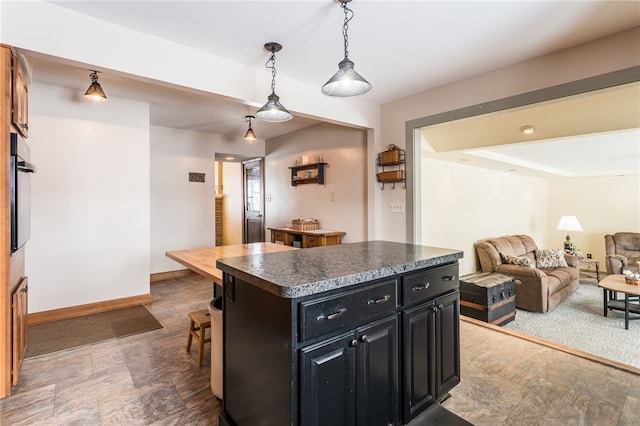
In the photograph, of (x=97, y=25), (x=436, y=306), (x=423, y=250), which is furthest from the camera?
(x=97, y=25)

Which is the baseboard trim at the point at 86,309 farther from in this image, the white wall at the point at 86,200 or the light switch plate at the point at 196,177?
the light switch plate at the point at 196,177

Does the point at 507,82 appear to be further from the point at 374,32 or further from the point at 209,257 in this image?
the point at 209,257

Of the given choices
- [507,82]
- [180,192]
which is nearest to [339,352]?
[507,82]

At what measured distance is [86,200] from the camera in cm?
346

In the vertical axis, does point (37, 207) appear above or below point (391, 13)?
below

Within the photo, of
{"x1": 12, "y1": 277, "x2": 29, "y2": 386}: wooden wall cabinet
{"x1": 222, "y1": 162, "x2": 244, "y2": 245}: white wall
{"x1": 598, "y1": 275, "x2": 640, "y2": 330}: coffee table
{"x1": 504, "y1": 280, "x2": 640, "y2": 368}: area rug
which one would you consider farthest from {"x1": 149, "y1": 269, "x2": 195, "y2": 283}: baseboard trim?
{"x1": 598, "y1": 275, "x2": 640, "y2": 330}: coffee table

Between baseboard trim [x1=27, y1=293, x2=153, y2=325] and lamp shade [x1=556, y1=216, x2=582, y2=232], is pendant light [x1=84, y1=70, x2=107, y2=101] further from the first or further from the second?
lamp shade [x1=556, y1=216, x2=582, y2=232]

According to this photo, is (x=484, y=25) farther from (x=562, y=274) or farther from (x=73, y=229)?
(x=562, y=274)

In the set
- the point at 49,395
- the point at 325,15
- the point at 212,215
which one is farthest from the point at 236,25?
the point at 212,215

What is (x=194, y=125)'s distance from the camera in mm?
4848

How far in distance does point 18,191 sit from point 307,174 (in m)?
3.47

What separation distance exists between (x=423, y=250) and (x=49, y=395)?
8.36ft

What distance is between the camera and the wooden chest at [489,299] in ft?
12.9

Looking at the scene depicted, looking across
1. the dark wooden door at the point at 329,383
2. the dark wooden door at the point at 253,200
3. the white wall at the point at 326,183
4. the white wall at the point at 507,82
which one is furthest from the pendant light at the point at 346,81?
the dark wooden door at the point at 253,200
